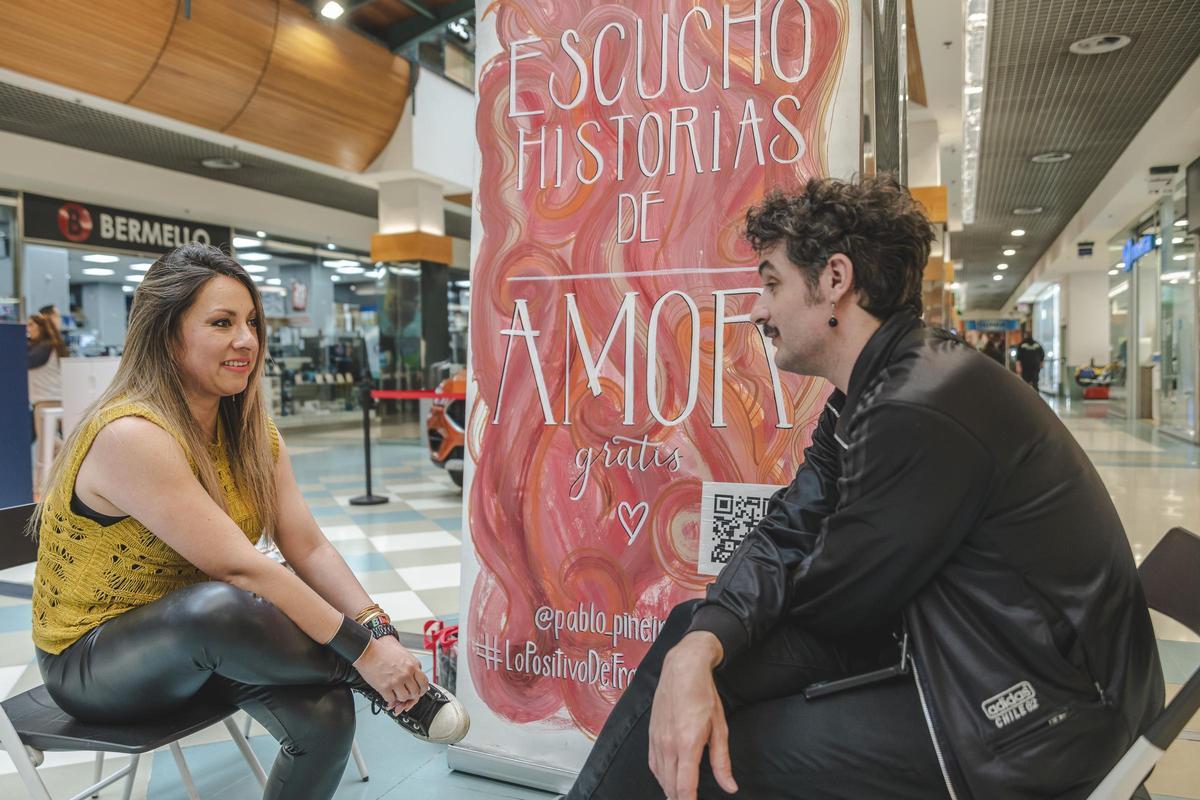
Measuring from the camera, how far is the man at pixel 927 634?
3.07 ft

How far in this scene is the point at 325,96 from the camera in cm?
741

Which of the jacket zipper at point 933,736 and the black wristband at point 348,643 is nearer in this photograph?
the jacket zipper at point 933,736

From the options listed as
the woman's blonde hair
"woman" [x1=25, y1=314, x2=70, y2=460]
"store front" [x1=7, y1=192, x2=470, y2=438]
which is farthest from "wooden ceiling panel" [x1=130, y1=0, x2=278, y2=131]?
the woman's blonde hair

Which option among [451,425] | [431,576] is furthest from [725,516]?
[451,425]

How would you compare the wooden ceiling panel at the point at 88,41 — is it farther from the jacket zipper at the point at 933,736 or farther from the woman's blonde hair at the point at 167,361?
the jacket zipper at the point at 933,736

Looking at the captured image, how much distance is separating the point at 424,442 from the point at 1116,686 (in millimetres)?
9763

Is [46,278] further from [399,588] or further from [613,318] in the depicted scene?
[613,318]

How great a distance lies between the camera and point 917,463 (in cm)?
98

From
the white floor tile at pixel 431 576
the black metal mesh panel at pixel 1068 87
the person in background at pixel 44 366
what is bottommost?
the white floor tile at pixel 431 576

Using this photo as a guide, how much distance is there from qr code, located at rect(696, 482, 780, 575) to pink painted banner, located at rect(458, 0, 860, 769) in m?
0.02

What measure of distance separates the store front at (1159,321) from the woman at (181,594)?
34.0 ft

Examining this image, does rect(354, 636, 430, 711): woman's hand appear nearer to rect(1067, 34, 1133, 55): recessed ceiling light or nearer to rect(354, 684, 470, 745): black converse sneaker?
rect(354, 684, 470, 745): black converse sneaker

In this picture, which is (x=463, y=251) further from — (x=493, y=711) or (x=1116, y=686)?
(x=1116, y=686)

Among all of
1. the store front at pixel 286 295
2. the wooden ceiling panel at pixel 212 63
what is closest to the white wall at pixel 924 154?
the store front at pixel 286 295
